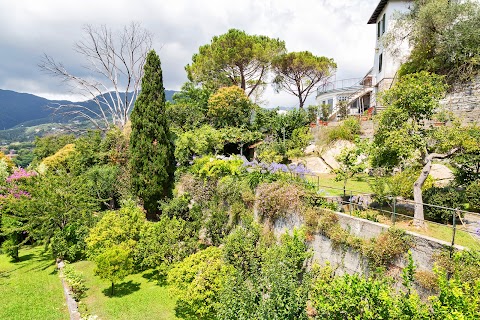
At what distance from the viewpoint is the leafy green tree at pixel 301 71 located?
29.1 metres

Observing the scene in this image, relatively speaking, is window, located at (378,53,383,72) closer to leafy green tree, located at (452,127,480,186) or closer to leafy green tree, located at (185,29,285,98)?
leafy green tree, located at (185,29,285,98)

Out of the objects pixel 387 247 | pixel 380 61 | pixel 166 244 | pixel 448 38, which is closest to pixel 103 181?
pixel 166 244

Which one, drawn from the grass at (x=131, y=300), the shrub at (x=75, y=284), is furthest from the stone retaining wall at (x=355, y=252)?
the shrub at (x=75, y=284)

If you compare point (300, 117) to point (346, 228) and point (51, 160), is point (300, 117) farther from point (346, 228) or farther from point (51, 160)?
point (51, 160)

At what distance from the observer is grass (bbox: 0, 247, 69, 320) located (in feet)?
34.1

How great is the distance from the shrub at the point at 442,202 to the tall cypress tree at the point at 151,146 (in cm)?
1295

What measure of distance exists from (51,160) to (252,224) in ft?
81.2

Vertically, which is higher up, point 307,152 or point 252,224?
point 307,152

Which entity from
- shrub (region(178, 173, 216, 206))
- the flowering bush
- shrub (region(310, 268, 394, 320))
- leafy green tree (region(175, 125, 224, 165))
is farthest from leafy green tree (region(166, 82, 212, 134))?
shrub (region(310, 268, 394, 320))

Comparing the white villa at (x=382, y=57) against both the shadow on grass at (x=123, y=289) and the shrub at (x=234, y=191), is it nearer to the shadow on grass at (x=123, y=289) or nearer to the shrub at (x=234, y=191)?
the shrub at (x=234, y=191)

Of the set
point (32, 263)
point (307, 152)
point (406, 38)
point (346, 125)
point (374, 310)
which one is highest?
point (406, 38)

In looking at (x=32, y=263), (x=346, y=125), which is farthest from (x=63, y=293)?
(x=346, y=125)

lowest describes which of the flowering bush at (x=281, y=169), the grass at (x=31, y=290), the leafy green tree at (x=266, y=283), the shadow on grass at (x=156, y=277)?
the grass at (x=31, y=290)

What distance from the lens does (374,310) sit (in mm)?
5406
